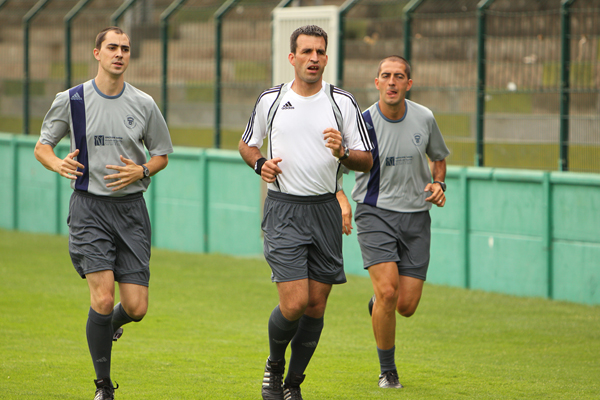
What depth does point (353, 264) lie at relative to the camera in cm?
1180

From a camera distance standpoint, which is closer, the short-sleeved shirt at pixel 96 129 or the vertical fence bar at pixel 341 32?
the short-sleeved shirt at pixel 96 129

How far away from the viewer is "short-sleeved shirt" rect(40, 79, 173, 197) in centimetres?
561

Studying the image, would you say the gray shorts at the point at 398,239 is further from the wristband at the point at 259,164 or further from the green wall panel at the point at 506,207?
the green wall panel at the point at 506,207

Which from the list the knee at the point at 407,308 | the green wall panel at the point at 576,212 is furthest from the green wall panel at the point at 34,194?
the knee at the point at 407,308

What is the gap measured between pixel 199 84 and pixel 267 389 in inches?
366

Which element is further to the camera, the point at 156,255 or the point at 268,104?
the point at 156,255

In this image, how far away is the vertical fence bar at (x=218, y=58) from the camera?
13664 millimetres

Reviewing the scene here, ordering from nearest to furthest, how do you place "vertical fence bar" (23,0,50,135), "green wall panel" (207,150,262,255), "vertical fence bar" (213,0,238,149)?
1. "green wall panel" (207,150,262,255)
2. "vertical fence bar" (213,0,238,149)
3. "vertical fence bar" (23,0,50,135)

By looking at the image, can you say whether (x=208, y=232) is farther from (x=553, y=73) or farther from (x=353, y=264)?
(x=553, y=73)

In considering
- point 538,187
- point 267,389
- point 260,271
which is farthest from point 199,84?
point 267,389

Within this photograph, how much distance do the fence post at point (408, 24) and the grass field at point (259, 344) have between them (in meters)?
2.93

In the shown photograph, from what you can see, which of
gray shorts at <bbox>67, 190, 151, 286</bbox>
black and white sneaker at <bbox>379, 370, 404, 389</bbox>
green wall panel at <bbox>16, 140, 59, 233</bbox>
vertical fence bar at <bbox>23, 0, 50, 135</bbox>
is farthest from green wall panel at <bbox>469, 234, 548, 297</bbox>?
vertical fence bar at <bbox>23, 0, 50, 135</bbox>

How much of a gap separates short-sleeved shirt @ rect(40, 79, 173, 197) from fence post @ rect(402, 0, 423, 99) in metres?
6.36

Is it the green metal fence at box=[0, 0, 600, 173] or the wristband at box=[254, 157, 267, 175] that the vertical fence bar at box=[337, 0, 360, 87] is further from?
the wristband at box=[254, 157, 267, 175]
